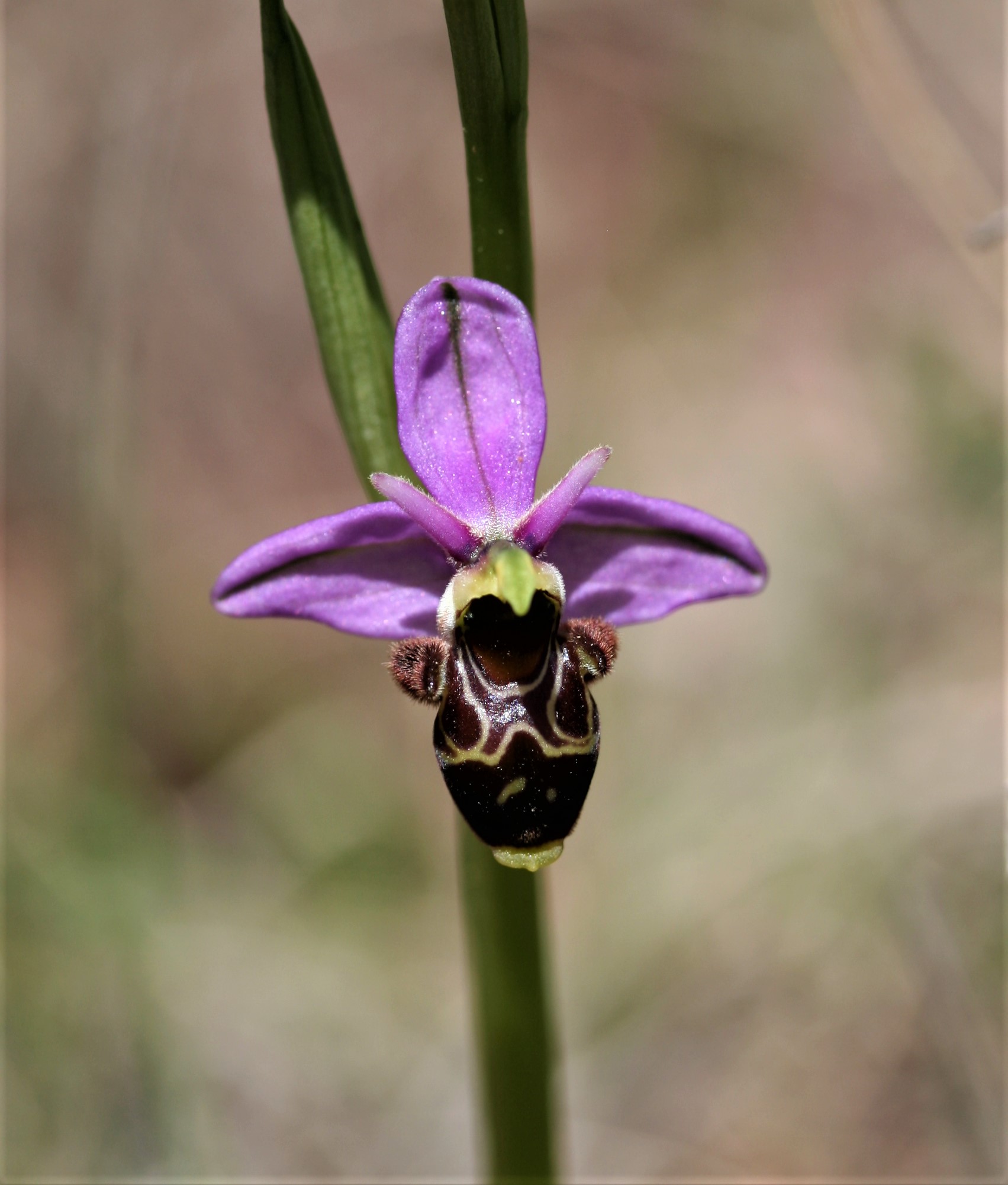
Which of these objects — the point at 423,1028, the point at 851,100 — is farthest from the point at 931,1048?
the point at 851,100

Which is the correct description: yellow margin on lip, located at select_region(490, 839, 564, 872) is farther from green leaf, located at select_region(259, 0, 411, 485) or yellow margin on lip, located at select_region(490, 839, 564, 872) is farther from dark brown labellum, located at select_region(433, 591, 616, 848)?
green leaf, located at select_region(259, 0, 411, 485)

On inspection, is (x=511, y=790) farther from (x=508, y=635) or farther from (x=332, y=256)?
(x=332, y=256)

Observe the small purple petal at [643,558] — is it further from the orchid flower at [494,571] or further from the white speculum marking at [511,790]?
the white speculum marking at [511,790]

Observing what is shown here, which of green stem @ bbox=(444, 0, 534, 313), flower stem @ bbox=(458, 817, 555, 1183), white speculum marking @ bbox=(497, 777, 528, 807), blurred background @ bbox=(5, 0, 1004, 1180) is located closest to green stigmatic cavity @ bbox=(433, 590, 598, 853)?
white speculum marking @ bbox=(497, 777, 528, 807)

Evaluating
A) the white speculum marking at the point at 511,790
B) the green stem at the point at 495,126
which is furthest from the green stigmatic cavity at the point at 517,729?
the green stem at the point at 495,126

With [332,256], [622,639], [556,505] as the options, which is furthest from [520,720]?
[622,639]

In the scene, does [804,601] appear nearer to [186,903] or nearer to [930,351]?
[930,351]
